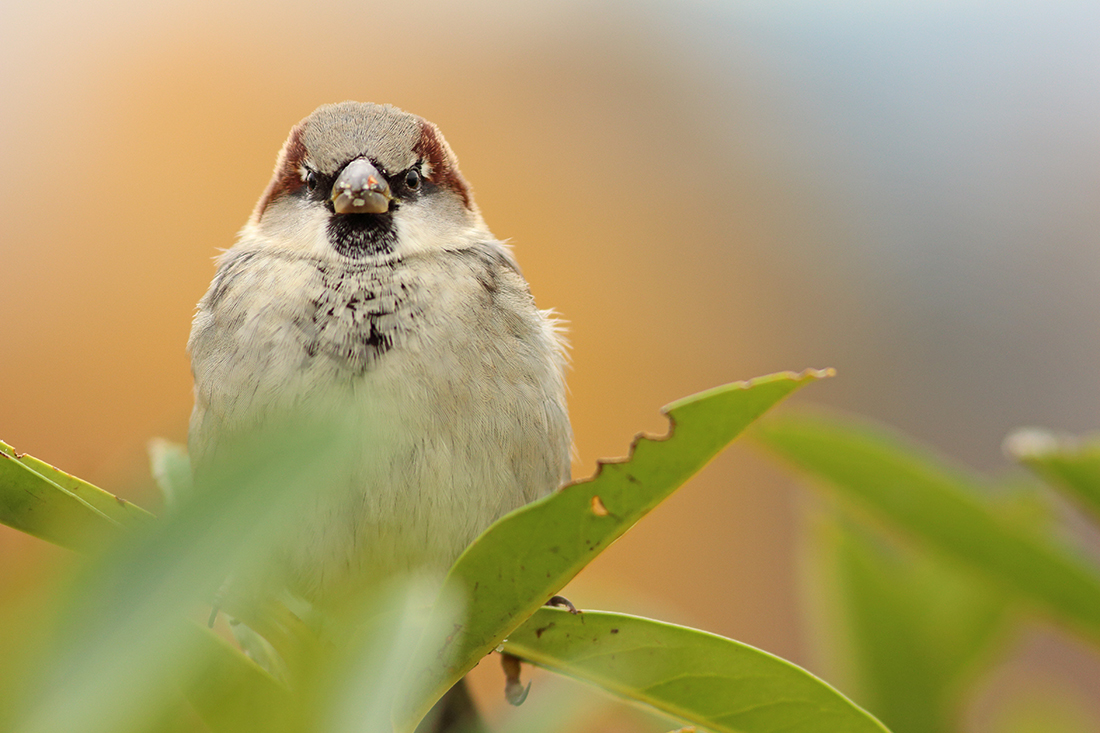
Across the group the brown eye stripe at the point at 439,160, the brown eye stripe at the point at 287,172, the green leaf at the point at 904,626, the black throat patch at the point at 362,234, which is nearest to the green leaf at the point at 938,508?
the green leaf at the point at 904,626

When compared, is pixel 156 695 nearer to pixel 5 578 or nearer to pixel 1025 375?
pixel 5 578

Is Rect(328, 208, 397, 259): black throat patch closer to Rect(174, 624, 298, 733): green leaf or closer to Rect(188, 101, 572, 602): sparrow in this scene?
Rect(188, 101, 572, 602): sparrow

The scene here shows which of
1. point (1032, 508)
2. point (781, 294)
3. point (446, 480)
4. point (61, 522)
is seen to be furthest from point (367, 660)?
point (781, 294)

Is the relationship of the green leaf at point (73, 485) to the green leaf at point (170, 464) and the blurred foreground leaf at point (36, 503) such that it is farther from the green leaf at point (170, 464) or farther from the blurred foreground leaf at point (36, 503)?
the green leaf at point (170, 464)

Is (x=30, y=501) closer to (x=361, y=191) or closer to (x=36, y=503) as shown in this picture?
(x=36, y=503)

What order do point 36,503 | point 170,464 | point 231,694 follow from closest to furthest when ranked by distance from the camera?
point 231,694 → point 36,503 → point 170,464

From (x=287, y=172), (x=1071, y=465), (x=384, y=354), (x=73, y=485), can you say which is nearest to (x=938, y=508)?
(x=1071, y=465)

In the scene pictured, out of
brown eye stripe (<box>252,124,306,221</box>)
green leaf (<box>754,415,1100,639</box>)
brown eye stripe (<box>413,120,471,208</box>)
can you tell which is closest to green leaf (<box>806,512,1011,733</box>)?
green leaf (<box>754,415,1100,639</box>)
